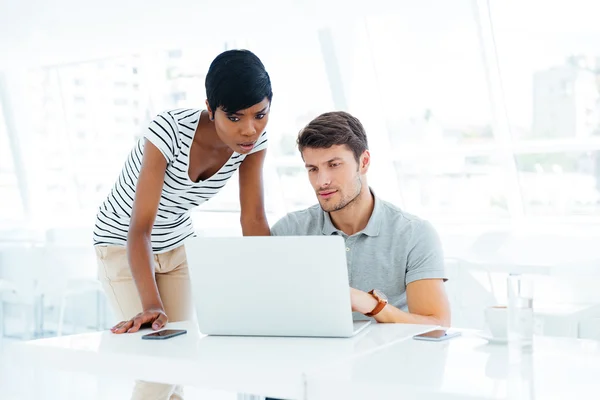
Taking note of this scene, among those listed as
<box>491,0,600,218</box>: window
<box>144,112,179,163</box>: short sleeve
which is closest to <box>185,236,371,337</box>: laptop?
<box>144,112,179,163</box>: short sleeve

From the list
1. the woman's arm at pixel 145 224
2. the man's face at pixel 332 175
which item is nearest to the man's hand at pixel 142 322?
the woman's arm at pixel 145 224

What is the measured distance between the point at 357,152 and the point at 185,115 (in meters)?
0.48

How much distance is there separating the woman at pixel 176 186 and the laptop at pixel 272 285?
23 centimetres

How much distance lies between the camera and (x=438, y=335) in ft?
5.23

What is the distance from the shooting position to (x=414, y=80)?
622 centimetres

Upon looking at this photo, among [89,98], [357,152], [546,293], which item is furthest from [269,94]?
[89,98]

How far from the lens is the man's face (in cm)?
202

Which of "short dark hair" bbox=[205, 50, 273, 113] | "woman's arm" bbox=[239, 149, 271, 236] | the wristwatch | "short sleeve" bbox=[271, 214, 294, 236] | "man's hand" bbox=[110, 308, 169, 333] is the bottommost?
the wristwatch

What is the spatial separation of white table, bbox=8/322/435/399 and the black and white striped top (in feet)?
1.81

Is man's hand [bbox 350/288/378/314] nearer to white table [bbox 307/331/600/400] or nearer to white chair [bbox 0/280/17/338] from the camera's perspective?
white table [bbox 307/331/600/400]

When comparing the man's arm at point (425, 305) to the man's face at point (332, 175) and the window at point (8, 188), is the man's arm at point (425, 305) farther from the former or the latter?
the window at point (8, 188)

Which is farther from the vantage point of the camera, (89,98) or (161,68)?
(89,98)

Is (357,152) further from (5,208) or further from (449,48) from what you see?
(5,208)

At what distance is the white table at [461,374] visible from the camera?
116 centimetres
